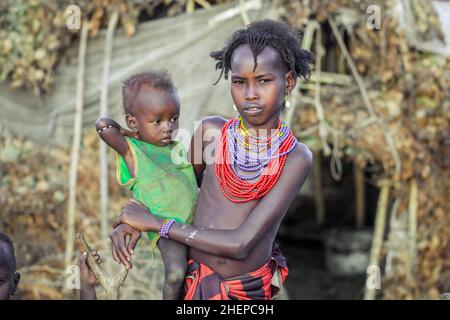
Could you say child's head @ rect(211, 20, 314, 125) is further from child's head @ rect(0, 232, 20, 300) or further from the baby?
child's head @ rect(0, 232, 20, 300)

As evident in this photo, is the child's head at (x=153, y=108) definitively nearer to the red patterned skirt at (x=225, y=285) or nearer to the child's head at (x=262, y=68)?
the child's head at (x=262, y=68)

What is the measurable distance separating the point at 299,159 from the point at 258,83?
346mm

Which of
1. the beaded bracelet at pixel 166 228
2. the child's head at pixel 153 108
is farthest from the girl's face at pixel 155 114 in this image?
the beaded bracelet at pixel 166 228

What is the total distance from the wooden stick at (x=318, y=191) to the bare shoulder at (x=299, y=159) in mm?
5647

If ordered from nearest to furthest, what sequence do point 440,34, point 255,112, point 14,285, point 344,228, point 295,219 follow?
point 255,112
point 14,285
point 440,34
point 344,228
point 295,219

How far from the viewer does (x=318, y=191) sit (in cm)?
873

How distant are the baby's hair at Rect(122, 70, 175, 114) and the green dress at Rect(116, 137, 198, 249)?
18cm

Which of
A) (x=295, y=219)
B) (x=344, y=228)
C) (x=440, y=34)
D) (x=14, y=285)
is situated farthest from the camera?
(x=295, y=219)

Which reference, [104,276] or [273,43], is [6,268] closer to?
[104,276]

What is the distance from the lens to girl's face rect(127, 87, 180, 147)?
276 centimetres

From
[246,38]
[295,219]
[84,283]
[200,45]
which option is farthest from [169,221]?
[295,219]

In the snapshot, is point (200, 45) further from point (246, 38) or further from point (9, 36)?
point (246, 38)

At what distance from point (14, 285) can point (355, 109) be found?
402 centimetres
